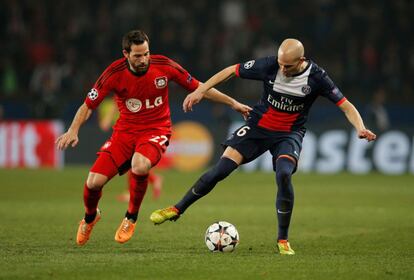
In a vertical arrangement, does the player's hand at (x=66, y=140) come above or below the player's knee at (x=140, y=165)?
above

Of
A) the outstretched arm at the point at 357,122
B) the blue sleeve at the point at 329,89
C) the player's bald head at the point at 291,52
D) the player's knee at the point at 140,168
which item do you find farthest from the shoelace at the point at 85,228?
the outstretched arm at the point at 357,122

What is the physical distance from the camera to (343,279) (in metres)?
7.14

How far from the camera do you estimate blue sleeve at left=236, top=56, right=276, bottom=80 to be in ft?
29.8

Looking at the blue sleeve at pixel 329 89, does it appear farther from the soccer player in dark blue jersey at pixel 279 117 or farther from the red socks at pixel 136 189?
the red socks at pixel 136 189

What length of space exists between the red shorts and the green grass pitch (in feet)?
2.72

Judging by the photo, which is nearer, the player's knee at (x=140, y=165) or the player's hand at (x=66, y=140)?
the player's hand at (x=66, y=140)

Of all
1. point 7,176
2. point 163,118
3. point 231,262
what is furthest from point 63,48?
point 231,262

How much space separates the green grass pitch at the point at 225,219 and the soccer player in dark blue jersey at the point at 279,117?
568 mm

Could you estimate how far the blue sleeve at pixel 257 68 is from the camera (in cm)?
909

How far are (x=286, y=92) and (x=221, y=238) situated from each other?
5.31 feet

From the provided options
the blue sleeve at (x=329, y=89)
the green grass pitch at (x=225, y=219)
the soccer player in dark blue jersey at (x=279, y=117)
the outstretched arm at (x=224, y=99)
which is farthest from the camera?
the outstretched arm at (x=224, y=99)

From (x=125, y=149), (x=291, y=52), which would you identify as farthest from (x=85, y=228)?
(x=291, y=52)

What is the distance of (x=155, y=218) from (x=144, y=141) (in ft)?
2.63

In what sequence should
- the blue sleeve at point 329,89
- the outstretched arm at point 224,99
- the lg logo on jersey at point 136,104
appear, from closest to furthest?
the blue sleeve at point 329,89, the lg logo on jersey at point 136,104, the outstretched arm at point 224,99
